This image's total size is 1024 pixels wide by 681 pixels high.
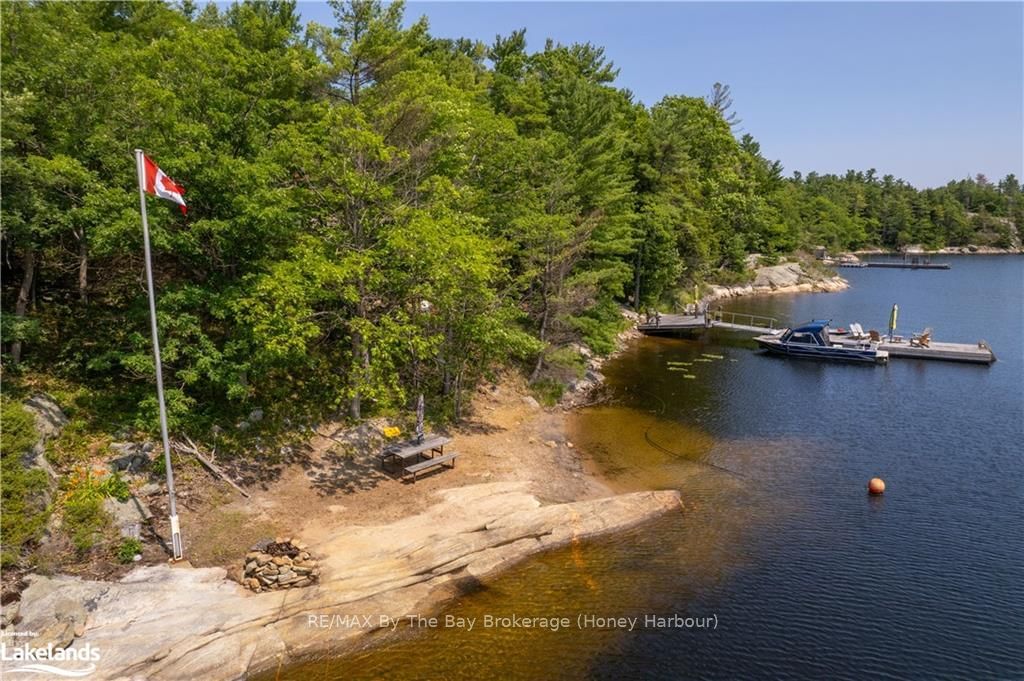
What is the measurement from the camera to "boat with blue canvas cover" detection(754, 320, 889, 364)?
4128 cm

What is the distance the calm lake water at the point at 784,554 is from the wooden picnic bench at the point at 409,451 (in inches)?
212

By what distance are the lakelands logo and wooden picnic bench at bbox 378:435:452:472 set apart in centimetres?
945

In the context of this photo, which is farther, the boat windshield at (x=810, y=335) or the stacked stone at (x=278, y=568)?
the boat windshield at (x=810, y=335)

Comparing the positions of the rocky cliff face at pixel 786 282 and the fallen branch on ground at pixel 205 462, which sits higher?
the rocky cliff face at pixel 786 282

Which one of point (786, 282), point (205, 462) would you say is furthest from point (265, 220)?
point (786, 282)

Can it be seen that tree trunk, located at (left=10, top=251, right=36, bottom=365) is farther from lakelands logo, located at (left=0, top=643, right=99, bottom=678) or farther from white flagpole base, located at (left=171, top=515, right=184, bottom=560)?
lakelands logo, located at (left=0, top=643, right=99, bottom=678)

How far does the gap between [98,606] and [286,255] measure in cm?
1149

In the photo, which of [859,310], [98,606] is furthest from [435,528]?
[859,310]

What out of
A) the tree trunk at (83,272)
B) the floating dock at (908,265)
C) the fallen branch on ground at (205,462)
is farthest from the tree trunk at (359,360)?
the floating dock at (908,265)

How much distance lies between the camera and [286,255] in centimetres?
2005

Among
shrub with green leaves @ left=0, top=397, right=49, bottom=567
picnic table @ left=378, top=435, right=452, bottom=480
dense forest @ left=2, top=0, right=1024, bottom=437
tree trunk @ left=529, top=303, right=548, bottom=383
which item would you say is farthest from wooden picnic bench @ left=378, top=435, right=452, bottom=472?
tree trunk @ left=529, top=303, right=548, bottom=383

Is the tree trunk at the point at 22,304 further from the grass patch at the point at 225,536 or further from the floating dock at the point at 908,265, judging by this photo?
the floating dock at the point at 908,265

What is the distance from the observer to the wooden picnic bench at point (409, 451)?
1947 cm

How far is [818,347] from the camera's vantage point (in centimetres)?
4234
